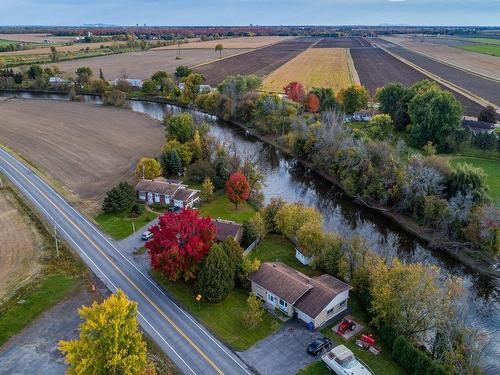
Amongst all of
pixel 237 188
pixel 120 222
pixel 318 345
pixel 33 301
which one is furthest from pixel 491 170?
pixel 33 301

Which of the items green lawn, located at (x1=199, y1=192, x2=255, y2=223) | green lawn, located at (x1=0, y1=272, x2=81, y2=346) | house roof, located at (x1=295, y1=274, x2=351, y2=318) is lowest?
green lawn, located at (x1=199, y1=192, x2=255, y2=223)

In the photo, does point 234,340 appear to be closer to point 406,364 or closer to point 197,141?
point 406,364

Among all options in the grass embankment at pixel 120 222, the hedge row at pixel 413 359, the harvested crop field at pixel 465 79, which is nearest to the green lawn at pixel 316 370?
the hedge row at pixel 413 359

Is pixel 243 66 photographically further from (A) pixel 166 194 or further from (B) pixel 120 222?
(B) pixel 120 222

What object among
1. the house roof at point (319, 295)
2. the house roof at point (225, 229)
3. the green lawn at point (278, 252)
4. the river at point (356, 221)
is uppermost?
the house roof at point (225, 229)

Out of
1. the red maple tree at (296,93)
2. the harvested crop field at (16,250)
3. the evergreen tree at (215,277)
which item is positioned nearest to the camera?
the evergreen tree at (215,277)

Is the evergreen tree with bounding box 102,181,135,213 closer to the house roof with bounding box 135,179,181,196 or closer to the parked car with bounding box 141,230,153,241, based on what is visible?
the house roof with bounding box 135,179,181,196

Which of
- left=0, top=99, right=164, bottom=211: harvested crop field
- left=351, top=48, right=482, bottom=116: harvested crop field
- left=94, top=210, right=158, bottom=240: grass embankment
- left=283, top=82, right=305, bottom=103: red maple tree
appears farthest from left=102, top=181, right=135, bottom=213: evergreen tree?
left=351, top=48, right=482, bottom=116: harvested crop field

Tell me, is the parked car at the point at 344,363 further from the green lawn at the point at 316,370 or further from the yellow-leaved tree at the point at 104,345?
the yellow-leaved tree at the point at 104,345
